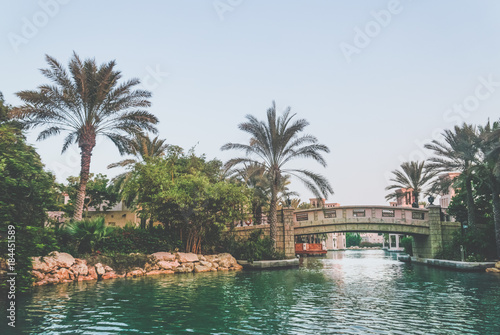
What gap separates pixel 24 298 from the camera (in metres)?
12.6

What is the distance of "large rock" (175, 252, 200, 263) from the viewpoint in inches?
956

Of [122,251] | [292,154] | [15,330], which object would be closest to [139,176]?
[122,251]

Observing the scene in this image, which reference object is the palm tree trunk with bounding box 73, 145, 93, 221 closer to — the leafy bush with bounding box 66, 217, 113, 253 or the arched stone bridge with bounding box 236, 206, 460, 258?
the leafy bush with bounding box 66, 217, 113, 253

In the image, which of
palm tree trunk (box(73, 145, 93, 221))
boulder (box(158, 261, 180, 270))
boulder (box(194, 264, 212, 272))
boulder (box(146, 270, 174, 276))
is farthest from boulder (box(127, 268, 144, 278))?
palm tree trunk (box(73, 145, 93, 221))

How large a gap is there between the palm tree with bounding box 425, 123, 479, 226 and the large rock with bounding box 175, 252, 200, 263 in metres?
19.0

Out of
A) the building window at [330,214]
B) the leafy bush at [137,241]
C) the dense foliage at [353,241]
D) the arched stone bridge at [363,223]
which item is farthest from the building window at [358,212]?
the dense foliage at [353,241]

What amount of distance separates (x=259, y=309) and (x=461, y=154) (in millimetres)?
22107

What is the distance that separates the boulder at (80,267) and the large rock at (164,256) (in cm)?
489

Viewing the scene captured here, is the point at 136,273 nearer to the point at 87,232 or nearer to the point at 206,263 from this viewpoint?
the point at 87,232

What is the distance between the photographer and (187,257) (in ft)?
81.1

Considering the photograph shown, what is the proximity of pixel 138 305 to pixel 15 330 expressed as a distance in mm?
3771

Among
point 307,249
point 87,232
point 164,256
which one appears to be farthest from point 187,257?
point 307,249

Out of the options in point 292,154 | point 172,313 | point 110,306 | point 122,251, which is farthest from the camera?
point 292,154

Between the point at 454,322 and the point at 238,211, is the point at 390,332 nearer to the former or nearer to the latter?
the point at 454,322
